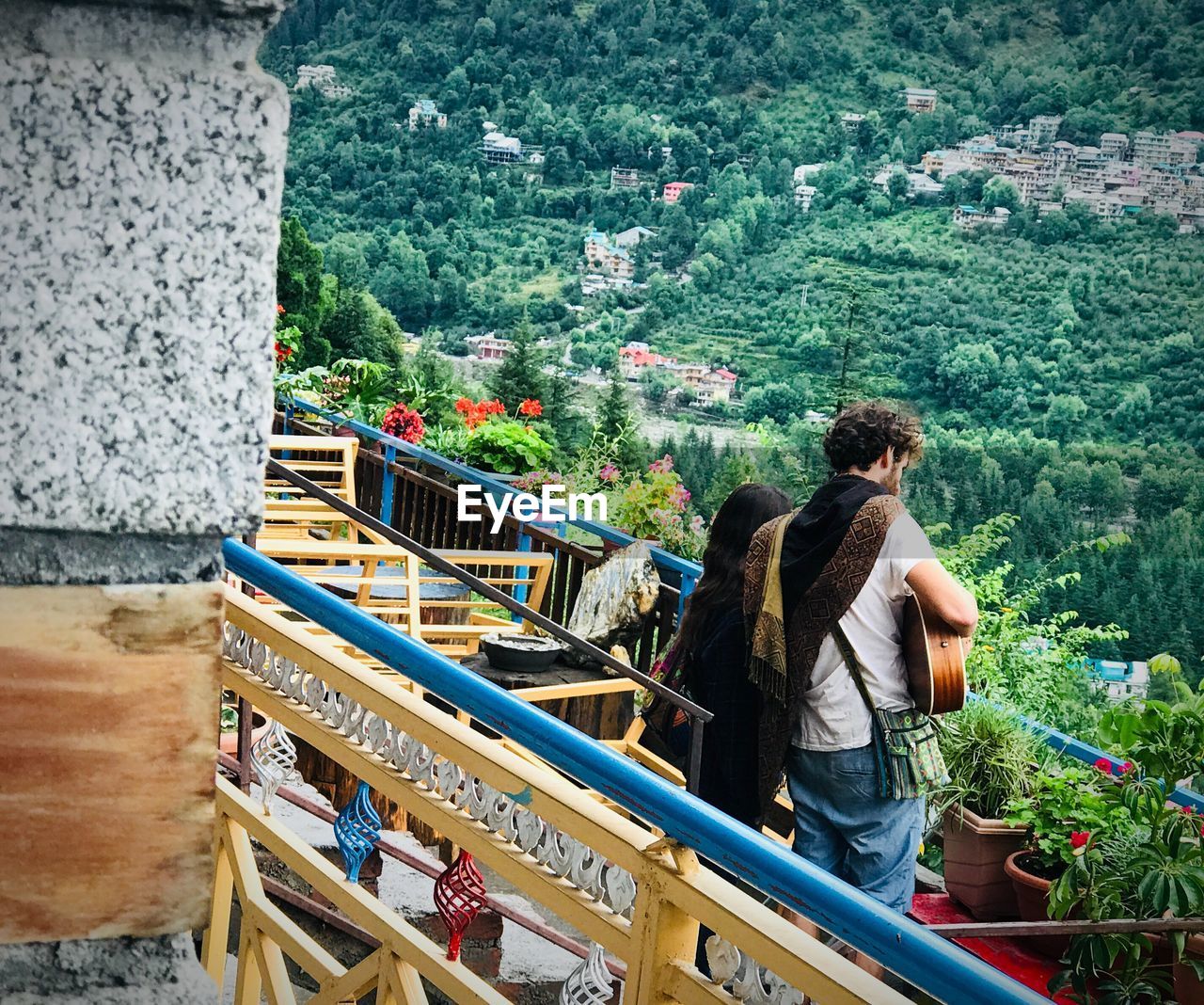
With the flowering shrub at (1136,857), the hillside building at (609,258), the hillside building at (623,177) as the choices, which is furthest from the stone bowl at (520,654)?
the hillside building at (623,177)

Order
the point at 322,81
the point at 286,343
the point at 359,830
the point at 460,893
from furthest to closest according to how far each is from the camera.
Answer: the point at 322,81 < the point at 286,343 < the point at 359,830 < the point at 460,893

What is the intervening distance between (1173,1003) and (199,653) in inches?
78.7

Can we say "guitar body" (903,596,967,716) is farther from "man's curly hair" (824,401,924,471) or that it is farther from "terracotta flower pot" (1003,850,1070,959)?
"terracotta flower pot" (1003,850,1070,959)

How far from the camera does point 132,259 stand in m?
0.62

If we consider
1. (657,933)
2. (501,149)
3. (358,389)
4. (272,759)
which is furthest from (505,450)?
(501,149)

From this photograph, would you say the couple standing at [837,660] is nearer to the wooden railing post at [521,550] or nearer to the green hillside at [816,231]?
the wooden railing post at [521,550]

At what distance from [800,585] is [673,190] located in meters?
10.8

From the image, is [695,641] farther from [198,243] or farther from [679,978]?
[198,243]

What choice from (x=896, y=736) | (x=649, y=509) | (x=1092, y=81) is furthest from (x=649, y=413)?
(x=896, y=736)

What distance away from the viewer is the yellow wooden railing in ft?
2.89

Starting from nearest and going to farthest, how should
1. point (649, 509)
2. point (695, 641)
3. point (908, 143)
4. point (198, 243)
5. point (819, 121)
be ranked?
point (198, 243)
point (695, 641)
point (649, 509)
point (908, 143)
point (819, 121)

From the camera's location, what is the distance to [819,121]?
11969mm

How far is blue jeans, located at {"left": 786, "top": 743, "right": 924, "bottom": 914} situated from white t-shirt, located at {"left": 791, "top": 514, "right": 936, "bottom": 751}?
40 millimetres

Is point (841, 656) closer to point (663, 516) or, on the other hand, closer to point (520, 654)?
point (520, 654)
